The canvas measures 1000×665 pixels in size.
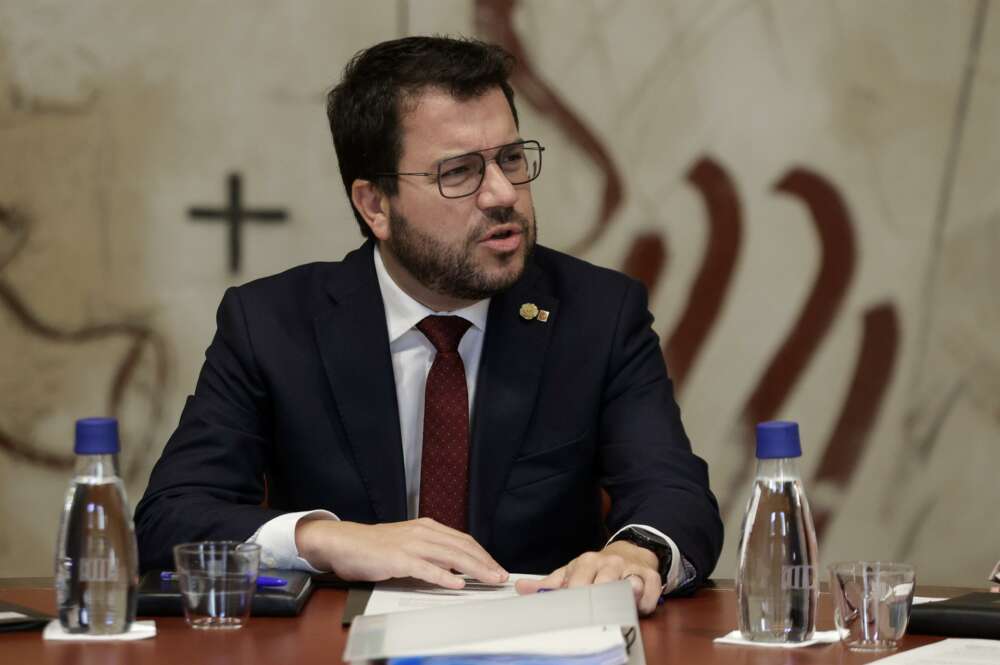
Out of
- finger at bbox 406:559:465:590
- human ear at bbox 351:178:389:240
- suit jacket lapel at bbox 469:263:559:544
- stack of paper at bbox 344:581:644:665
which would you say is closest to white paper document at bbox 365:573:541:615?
finger at bbox 406:559:465:590

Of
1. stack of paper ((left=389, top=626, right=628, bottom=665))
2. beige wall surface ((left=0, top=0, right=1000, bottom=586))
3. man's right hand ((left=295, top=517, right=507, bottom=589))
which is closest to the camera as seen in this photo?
stack of paper ((left=389, top=626, right=628, bottom=665))

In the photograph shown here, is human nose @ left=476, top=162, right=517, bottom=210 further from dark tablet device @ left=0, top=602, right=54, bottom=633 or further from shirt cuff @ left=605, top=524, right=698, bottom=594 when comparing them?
dark tablet device @ left=0, top=602, right=54, bottom=633

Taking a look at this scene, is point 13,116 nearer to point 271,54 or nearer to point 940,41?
point 271,54

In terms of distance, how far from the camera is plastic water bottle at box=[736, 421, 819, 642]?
1.52 meters

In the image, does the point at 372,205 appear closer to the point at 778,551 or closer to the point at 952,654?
the point at 778,551

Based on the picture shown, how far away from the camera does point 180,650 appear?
4.88 feet

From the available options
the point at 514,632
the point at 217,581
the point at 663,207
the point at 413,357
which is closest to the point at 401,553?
the point at 217,581

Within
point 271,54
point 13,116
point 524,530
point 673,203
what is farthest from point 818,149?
point 13,116

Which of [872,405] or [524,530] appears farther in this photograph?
[872,405]

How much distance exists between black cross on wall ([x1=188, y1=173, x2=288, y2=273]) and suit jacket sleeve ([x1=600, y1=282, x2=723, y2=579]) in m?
1.26

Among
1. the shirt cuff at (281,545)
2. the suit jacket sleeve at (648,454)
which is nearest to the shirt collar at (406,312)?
the suit jacket sleeve at (648,454)

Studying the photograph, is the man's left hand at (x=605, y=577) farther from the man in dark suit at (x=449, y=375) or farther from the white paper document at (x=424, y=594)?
the man in dark suit at (x=449, y=375)

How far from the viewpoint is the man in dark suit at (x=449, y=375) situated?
7.54 ft

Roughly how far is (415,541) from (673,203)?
192 cm
